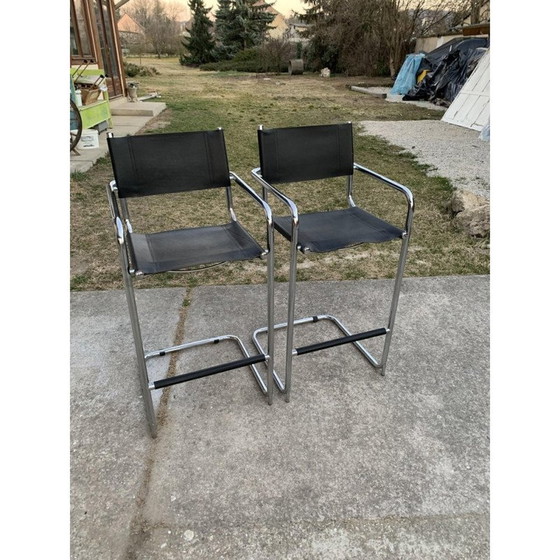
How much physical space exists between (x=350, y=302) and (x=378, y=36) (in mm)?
15394

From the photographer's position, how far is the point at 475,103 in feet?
22.3

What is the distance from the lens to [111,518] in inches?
47.6

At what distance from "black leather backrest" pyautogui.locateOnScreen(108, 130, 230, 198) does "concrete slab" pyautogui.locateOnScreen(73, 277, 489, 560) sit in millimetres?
698

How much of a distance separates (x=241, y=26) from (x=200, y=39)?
2384 mm

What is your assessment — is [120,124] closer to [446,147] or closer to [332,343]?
[446,147]

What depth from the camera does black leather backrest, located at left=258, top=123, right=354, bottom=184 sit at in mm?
1647

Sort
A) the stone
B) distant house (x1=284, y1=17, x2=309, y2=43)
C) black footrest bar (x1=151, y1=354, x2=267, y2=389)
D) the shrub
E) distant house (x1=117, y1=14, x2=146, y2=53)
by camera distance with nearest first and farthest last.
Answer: black footrest bar (x1=151, y1=354, x2=267, y2=389) → the stone → the shrub → distant house (x1=284, y1=17, x2=309, y2=43) → distant house (x1=117, y1=14, x2=146, y2=53)

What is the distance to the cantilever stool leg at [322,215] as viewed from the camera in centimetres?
152

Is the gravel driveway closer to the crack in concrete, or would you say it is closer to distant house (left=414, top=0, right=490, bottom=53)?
the crack in concrete

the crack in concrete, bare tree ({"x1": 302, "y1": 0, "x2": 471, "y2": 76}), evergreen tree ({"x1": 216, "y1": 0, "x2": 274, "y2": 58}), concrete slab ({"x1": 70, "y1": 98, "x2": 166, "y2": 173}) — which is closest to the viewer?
the crack in concrete

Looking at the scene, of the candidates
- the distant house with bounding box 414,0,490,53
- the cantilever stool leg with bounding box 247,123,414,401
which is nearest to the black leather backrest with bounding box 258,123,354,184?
the cantilever stool leg with bounding box 247,123,414,401

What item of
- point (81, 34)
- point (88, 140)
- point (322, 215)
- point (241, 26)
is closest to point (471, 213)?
point (322, 215)

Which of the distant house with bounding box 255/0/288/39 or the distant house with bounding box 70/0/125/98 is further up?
the distant house with bounding box 255/0/288/39

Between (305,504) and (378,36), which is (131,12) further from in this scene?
(305,504)
